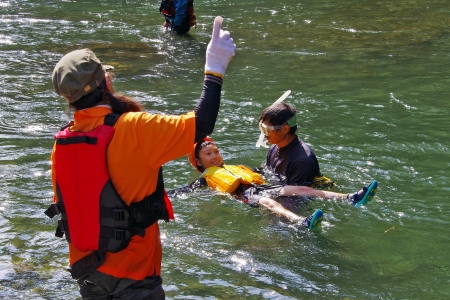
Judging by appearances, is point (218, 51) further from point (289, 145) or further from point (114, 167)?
point (289, 145)

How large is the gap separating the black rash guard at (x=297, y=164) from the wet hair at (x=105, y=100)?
3259 millimetres

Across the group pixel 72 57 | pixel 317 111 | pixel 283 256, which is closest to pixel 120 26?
pixel 317 111

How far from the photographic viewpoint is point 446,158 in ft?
25.4

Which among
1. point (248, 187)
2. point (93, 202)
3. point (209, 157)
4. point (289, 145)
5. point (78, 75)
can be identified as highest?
point (78, 75)

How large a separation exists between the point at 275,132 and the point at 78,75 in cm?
344

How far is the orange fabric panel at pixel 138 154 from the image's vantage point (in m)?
3.30

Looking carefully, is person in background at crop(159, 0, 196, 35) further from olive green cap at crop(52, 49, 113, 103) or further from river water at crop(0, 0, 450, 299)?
olive green cap at crop(52, 49, 113, 103)

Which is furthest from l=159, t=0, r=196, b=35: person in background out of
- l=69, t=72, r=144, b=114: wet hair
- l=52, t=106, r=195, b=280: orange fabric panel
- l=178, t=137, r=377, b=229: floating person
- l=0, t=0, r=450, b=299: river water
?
l=52, t=106, r=195, b=280: orange fabric panel

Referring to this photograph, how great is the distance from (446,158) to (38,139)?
5313 mm

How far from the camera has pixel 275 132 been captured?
650cm

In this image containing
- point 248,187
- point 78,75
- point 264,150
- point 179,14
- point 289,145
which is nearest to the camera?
point 78,75

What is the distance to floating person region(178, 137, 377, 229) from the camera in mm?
6180

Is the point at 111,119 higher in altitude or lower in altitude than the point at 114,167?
higher

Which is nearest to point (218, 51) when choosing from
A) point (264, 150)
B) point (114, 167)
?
point (114, 167)
